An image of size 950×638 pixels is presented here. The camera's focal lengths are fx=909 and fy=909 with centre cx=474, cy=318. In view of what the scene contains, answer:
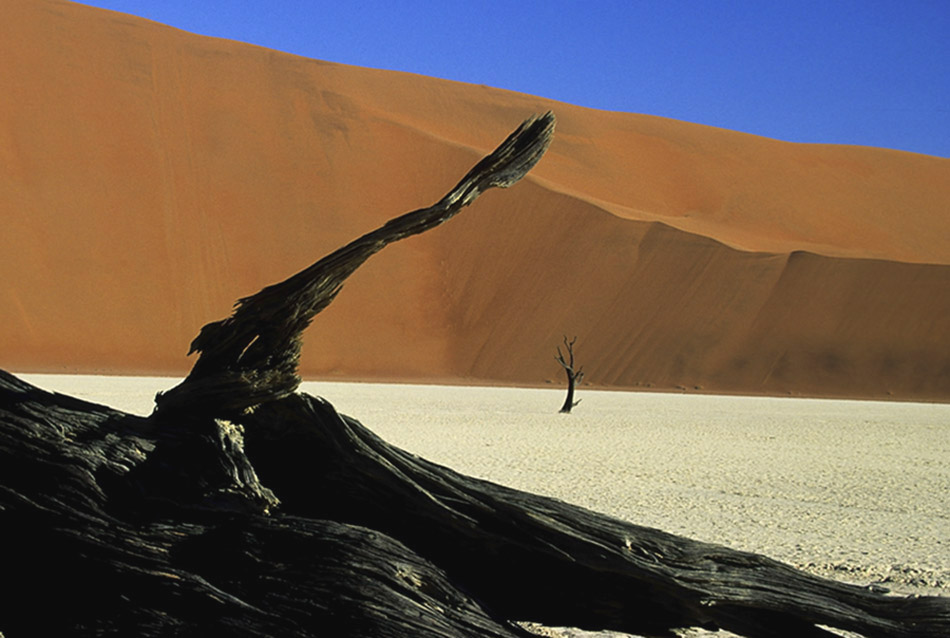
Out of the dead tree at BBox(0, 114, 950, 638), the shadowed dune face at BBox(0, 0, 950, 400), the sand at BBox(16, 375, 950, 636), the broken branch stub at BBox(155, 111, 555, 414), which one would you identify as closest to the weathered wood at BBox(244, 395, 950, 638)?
the dead tree at BBox(0, 114, 950, 638)

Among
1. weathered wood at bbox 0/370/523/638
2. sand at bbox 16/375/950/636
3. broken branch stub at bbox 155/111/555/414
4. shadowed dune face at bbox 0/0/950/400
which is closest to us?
weathered wood at bbox 0/370/523/638

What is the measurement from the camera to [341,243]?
133ft

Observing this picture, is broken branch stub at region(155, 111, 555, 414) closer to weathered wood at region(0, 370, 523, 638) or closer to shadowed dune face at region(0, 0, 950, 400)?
weathered wood at region(0, 370, 523, 638)

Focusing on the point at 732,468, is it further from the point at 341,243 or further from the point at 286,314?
the point at 341,243

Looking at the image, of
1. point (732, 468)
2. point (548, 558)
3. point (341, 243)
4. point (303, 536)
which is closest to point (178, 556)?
point (303, 536)

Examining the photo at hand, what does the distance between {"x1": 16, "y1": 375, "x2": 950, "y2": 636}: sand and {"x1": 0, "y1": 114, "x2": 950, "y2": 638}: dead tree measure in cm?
294

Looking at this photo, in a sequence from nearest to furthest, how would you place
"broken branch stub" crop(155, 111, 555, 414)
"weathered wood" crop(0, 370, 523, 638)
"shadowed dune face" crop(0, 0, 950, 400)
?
"weathered wood" crop(0, 370, 523, 638), "broken branch stub" crop(155, 111, 555, 414), "shadowed dune face" crop(0, 0, 950, 400)

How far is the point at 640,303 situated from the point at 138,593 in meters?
38.9

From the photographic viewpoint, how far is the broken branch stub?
3.05 m

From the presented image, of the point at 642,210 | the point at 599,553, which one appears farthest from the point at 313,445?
the point at 642,210

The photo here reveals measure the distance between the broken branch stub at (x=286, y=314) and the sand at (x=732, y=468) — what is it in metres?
3.95

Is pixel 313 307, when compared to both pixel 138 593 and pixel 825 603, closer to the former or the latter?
pixel 138 593

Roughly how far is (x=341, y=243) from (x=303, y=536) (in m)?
38.2

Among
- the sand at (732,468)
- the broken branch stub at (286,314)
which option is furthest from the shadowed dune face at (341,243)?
the broken branch stub at (286,314)
